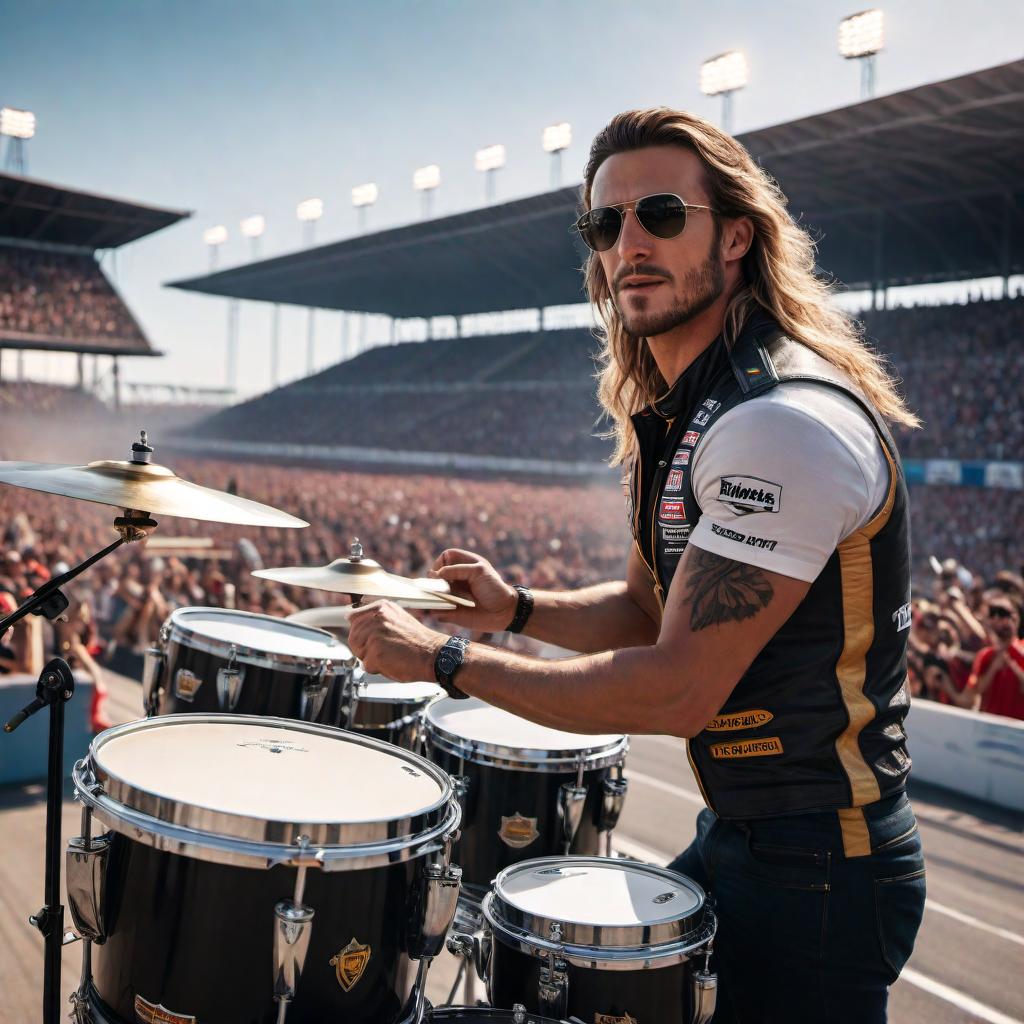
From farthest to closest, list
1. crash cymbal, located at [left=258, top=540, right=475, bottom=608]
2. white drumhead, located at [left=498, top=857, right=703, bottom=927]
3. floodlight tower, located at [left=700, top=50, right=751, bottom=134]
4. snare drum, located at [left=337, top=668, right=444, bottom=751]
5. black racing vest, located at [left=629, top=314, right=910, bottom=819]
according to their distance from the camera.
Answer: floodlight tower, located at [left=700, top=50, right=751, bottom=134]
snare drum, located at [left=337, top=668, right=444, bottom=751]
crash cymbal, located at [left=258, top=540, right=475, bottom=608]
white drumhead, located at [left=498, top=857, right=703, bottom=927]
black racing vest, located at [left=629, top=314, right=910, bottom=819]

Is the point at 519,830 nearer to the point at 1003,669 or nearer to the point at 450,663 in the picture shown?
the point at 450,663

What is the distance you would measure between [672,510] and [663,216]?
0.61 meters

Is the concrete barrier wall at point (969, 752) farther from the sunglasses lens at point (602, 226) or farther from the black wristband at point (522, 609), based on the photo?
the sunglasses lens at point (602, 226)

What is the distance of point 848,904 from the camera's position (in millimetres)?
1750

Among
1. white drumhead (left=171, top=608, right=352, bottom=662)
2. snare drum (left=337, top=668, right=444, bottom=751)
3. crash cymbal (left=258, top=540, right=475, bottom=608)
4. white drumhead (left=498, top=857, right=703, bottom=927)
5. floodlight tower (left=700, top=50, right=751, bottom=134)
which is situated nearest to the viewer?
white drumhead (left=498, top=857, right=703, bottom=927)

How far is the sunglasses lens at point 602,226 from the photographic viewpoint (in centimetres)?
206

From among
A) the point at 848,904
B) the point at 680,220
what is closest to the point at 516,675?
the point at 848,904

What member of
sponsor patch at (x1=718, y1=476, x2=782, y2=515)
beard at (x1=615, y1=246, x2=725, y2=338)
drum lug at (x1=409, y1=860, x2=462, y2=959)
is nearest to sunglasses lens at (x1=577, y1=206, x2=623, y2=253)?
beard at (x1=615, y1=246, x2=725, y2=338)

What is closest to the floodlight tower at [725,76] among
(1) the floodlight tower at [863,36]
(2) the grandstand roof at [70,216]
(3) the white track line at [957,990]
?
(1) the floodlight tower at [863,36]

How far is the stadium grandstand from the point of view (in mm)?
34156

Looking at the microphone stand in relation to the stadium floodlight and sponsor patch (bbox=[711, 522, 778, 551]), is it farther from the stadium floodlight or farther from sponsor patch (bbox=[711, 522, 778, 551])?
the stadium floodlight

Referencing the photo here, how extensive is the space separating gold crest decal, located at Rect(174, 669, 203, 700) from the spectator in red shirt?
19.6 feet

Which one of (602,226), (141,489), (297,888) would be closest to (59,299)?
(141,489)

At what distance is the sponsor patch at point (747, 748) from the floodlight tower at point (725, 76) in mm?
28908
